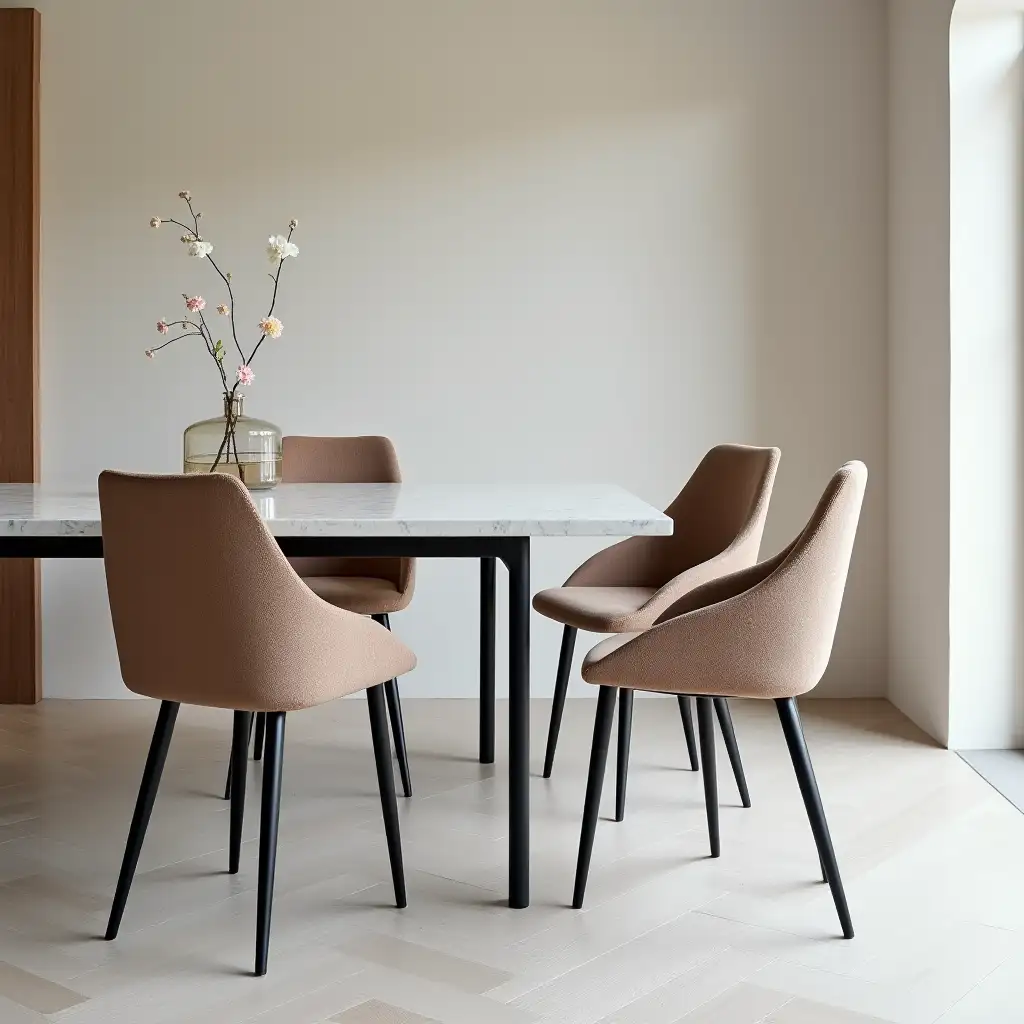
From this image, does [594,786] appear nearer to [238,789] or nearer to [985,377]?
[238,789]

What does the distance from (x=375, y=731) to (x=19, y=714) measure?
2.12m

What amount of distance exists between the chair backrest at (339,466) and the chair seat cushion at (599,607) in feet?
1.97

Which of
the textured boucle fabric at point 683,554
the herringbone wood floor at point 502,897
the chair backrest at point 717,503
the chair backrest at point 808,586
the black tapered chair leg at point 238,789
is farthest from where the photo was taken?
the chair backrest at point 717,503

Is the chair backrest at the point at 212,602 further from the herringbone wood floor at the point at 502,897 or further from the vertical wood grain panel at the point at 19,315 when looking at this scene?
the vertical wood grain panel at the point at 19,315

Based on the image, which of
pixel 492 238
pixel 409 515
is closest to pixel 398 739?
pixel 409 515

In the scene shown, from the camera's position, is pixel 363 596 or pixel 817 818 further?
pixel 363 596

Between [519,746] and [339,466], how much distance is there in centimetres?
141

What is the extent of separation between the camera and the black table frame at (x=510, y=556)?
7.25ft

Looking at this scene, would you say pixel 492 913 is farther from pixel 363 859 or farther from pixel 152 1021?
pixel 152 1021

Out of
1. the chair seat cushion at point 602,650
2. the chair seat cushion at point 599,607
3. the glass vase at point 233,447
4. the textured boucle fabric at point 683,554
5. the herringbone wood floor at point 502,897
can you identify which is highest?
the glass vase at point 233,447

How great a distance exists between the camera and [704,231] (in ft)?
13.3

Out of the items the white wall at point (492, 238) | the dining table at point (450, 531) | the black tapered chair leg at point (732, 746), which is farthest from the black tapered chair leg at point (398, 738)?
the white wall at point (492, 238)

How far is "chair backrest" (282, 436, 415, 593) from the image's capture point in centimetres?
343

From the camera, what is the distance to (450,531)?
2.18 meters
